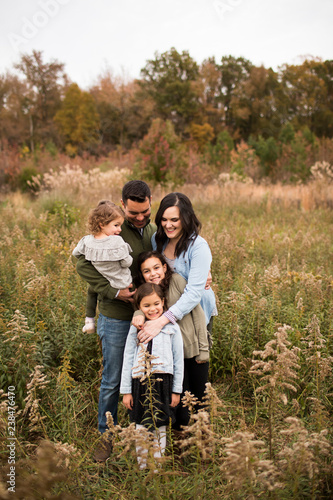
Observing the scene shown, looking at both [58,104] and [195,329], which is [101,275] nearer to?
[195,329]

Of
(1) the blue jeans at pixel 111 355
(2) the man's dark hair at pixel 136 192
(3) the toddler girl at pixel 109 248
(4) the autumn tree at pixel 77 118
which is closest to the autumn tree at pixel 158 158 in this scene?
(2) the man's dark hair at pixel 136 192

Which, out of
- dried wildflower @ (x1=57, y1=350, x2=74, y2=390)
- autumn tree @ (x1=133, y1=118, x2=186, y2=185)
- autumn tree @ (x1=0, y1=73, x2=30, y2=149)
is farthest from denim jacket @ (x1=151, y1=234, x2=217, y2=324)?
autumn tree @ (x1=0, y1=73, x2=30, y2=149)

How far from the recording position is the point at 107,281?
2570mm

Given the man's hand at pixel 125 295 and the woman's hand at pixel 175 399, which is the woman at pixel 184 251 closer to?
the man's hand at pixel 125 295

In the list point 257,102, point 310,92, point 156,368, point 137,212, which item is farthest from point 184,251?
point 310,92

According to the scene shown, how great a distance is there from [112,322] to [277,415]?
1.49 meters

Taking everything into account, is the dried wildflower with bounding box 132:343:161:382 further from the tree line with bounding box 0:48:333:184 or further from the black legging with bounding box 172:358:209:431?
the tree line with bounding box 0:48:333:184

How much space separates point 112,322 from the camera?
262 cm

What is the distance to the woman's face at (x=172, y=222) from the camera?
2593 mm

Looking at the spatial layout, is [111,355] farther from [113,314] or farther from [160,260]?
[160,260]

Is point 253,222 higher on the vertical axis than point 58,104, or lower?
lower

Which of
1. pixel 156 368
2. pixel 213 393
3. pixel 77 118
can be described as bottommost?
pixel 156 368

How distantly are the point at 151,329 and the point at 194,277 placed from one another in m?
0.48

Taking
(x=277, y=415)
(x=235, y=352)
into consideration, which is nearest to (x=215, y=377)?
(x=235, y=352)
